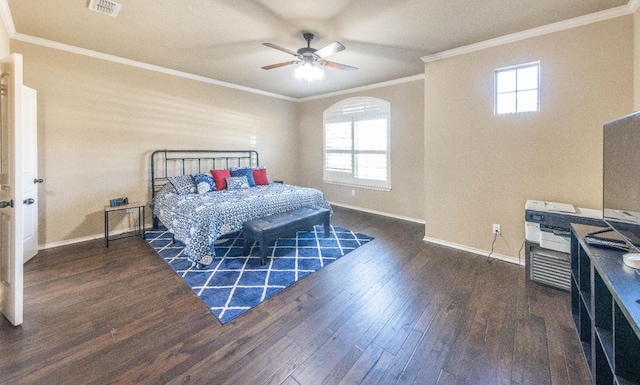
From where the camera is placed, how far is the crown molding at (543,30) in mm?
2437

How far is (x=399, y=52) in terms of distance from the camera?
11.7 feet

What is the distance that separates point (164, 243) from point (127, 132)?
1.85m

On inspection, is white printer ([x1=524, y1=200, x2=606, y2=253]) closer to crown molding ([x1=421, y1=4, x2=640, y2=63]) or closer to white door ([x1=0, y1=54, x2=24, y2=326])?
crown molding ([x1=421, y1=4, x2=640, y2=63])

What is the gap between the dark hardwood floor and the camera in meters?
1.56

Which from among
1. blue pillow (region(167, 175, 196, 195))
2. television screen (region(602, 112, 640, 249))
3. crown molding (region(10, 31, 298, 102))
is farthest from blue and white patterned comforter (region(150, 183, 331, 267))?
television screen (region(602, 112, 640, 249))

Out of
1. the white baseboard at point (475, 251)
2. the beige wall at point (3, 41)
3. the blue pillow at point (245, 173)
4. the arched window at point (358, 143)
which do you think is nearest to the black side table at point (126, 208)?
the blue pillow at point (245, 173)

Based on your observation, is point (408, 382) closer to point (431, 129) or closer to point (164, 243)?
point (431, 129)

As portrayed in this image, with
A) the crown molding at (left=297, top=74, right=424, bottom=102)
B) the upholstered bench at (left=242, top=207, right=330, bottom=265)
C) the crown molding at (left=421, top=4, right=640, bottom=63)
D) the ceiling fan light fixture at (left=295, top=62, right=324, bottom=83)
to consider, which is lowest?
the upholstered bench at (left=242, top=207, right=330, bottom=265)

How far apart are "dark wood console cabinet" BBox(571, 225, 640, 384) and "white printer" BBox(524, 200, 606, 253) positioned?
1.65ft

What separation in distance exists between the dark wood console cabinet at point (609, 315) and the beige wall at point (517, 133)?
3.80 ft

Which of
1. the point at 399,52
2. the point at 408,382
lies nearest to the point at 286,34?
the point at 399,52

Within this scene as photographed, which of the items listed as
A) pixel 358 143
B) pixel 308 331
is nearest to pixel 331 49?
pixel 308 331

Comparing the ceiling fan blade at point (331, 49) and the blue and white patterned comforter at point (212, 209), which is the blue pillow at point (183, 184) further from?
the ceiling fan blade at point (331, 49)

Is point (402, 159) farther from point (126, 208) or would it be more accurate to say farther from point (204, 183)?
point (126, 208)
